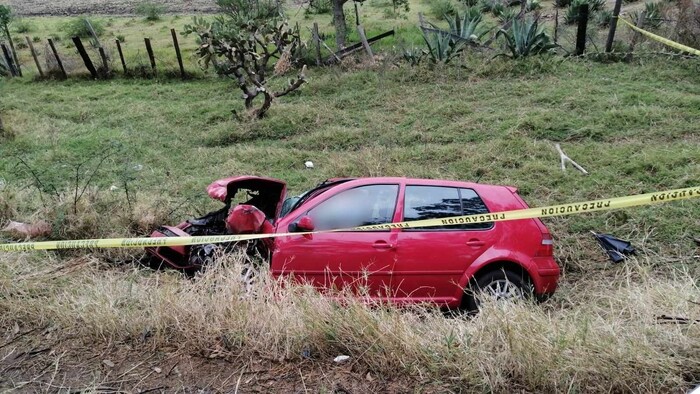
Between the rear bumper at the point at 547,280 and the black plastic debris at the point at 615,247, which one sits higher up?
the rear bumper at the point at 547,280

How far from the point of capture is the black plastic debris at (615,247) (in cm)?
649

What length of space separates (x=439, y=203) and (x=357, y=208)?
2.54ft

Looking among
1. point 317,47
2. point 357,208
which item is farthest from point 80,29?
point 357,208

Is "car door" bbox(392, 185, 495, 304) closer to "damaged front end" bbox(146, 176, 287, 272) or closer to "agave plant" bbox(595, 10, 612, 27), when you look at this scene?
"damaged front end" bbox(146, 176, 287, 272)

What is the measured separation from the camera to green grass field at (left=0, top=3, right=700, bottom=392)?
9.91ft

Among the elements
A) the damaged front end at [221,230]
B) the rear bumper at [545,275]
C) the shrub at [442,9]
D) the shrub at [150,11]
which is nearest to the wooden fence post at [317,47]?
the shrub at [442,9]

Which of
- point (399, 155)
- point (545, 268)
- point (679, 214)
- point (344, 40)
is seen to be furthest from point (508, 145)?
point (344, 40)

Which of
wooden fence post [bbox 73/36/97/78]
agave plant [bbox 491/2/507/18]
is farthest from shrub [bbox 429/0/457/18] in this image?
wooden fence post [bbox 73/36/97/78]

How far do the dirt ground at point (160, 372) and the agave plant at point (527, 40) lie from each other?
12.1m

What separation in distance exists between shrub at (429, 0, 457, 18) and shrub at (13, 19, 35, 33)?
17741 millimetres

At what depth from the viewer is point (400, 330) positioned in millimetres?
3201

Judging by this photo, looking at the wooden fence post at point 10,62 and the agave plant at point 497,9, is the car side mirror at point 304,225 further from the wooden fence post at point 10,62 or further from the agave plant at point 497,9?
the wooden fence post at point 10,62

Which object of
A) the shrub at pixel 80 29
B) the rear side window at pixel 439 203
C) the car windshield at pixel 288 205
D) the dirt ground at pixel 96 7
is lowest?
the car windshield at pixel 288 205

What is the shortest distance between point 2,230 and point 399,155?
19.3 feet
